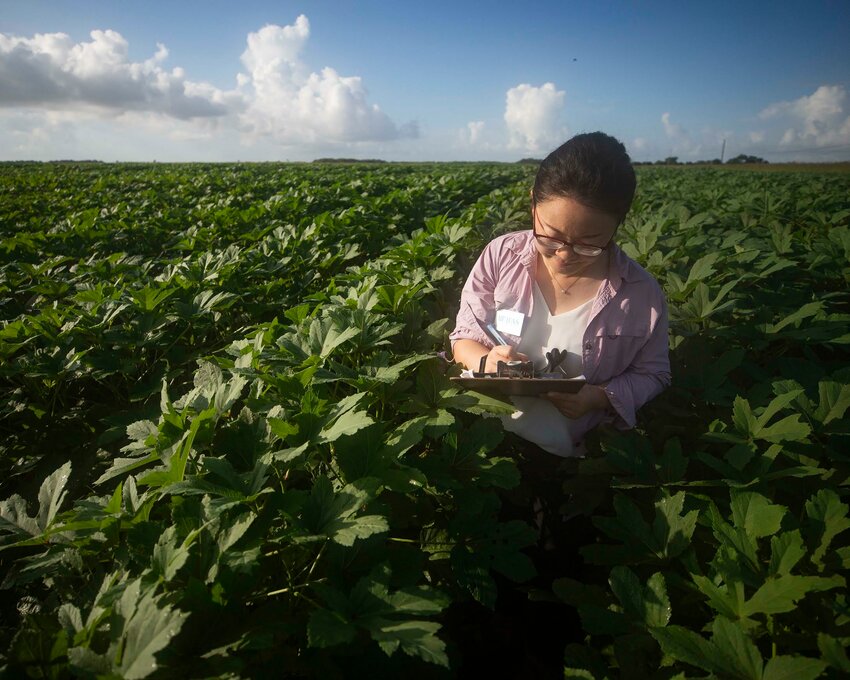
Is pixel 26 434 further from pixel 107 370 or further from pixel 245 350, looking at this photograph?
pixel 245 350

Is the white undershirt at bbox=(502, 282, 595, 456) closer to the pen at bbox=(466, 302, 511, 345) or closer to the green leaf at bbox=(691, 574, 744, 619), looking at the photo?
the pen at bbox=(466, 302, 511, 345)

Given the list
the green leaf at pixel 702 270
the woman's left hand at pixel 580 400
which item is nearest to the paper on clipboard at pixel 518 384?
the woman's left hand at pixel 580 400

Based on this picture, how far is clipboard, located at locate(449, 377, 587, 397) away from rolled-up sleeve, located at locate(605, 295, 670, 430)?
343mm

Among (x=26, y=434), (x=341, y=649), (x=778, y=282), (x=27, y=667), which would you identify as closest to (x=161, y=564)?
(x=27, y=667)

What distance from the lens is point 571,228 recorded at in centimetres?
176

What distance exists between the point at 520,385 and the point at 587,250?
0.64 m

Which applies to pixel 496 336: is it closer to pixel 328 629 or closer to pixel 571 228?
pixel 571 228

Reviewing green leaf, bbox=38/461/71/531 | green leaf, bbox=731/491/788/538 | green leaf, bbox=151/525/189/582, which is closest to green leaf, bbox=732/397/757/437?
green leaf, bbox=731/491/788/538

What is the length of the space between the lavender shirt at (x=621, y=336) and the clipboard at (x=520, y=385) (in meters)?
0.35

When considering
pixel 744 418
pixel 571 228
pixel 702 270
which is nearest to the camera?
pixel 744 418

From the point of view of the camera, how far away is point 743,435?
4.87 ft

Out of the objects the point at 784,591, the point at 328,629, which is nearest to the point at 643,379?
the point at 784,591

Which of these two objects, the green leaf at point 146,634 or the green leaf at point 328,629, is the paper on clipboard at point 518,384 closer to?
the green leaf at point 328,629

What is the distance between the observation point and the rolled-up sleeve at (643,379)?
1.86 m
